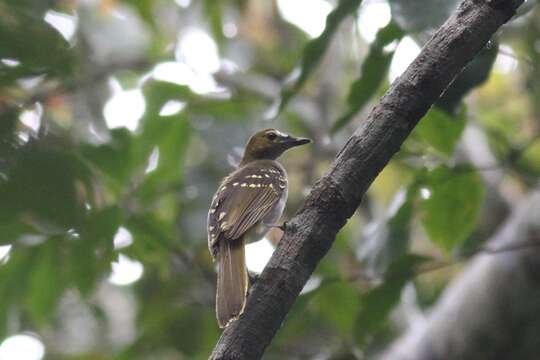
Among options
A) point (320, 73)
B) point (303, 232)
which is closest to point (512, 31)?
point (320, 73)

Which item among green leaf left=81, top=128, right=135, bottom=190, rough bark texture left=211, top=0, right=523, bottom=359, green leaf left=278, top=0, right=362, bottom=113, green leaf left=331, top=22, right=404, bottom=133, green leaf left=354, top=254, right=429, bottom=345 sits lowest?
rough bark texture left=211, top=0, right=523, bottom=359

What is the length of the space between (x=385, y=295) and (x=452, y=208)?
474 millimetres

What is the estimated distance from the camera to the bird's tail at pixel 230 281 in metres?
2.59

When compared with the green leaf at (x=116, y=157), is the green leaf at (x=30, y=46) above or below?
below

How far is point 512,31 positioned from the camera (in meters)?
6.53

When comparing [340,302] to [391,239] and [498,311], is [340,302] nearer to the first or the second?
[391,239]

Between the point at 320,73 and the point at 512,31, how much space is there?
64.5 inches

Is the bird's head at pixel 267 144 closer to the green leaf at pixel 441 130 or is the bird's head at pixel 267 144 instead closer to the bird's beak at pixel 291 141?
the bird's beak at pixel 291 141

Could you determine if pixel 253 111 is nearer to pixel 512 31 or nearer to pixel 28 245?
pixel 512 31

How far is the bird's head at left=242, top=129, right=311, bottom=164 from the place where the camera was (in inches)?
210

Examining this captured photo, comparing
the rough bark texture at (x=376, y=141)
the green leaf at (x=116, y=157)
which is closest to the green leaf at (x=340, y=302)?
the green leaf at (x=116, y=157)

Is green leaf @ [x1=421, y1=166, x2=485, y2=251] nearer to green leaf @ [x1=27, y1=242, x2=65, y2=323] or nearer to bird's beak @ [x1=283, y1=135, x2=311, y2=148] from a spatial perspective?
bird's beak @ [x1=283, y1=135, x2=311, y2=148]

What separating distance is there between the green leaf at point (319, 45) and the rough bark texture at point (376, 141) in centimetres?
86

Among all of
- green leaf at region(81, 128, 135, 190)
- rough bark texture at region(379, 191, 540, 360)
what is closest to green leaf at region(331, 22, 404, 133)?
green leaf at region(81, 128, 135, 190)
